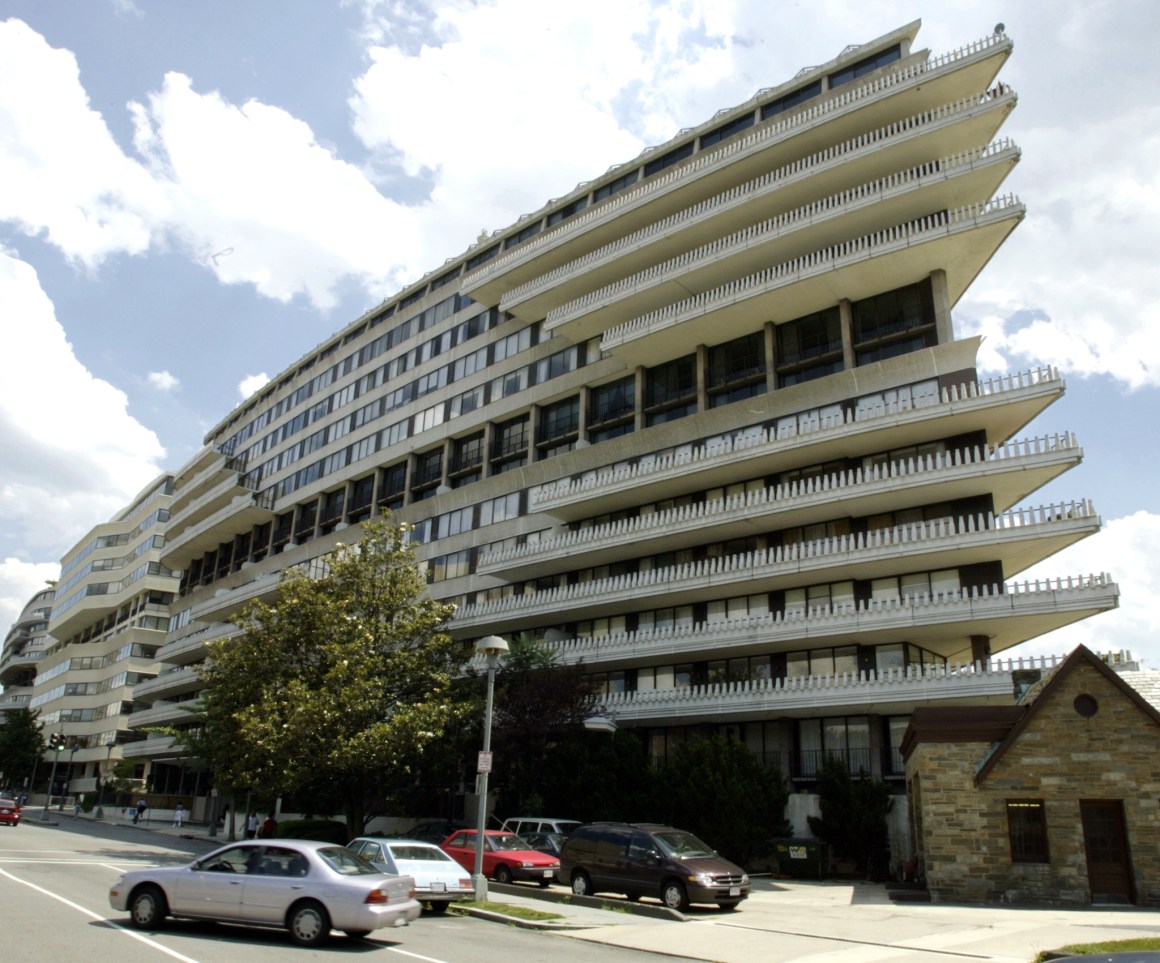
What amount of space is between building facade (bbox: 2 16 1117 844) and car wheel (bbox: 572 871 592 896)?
45.2 ft

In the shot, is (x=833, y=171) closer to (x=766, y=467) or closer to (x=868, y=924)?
(x=766, y=467)

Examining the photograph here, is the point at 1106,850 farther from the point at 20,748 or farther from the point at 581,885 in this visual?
the point at 20,748

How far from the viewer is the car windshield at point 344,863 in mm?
13828

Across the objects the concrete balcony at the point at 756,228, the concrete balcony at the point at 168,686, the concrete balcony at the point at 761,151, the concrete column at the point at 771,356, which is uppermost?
the concrete balcony at the point at 761,151

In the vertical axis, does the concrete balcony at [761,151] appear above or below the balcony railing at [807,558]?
above

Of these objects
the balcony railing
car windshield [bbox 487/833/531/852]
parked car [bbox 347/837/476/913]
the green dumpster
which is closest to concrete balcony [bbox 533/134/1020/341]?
the balcony railing

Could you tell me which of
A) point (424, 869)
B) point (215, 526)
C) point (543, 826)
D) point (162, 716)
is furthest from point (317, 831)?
point (215, 526)

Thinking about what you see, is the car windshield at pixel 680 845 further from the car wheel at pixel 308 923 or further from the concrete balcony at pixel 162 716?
the concrete balcony at pixel 162 716

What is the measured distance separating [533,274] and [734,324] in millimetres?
15434

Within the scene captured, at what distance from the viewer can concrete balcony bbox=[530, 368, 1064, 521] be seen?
32812 mm

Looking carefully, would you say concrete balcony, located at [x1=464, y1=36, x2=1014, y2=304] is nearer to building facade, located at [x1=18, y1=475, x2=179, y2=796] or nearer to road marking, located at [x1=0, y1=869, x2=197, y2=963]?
road marking, located at [x1=0, y1=869, x2=197, y2=963]

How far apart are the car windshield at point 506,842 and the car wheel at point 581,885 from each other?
3.26 meters

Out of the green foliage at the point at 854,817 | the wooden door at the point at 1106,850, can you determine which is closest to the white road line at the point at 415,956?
the wooden door at the point at 1106,850

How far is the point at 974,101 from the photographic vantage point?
120 feet
